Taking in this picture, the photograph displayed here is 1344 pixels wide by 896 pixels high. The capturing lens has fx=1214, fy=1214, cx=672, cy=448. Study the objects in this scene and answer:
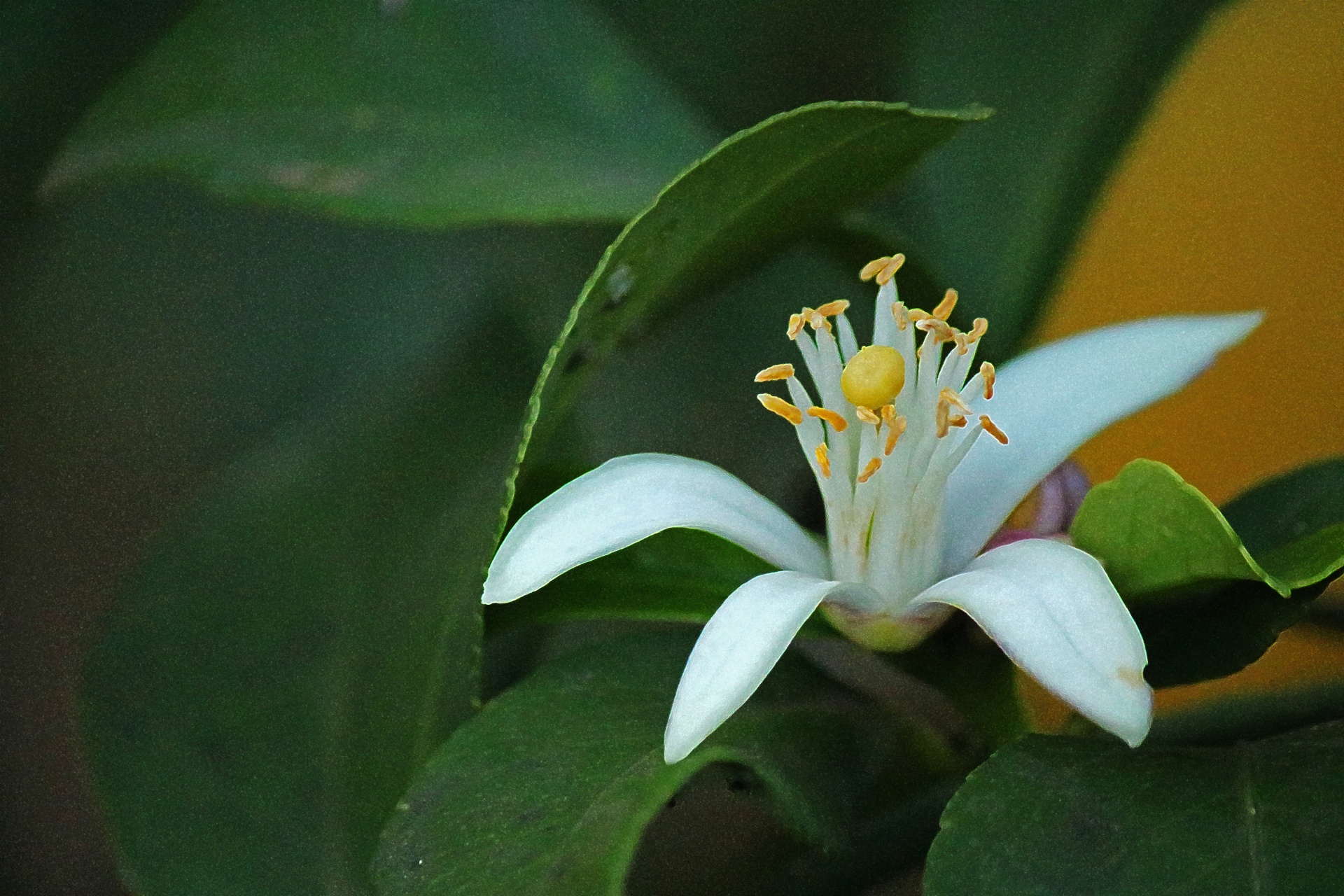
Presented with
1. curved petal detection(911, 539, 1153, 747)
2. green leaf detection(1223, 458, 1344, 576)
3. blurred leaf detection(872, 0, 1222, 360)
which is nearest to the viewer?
curved petal detection(911, 539, 1153, 747)

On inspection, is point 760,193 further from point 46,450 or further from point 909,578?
point 46,450

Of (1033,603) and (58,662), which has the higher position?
(1033,603)

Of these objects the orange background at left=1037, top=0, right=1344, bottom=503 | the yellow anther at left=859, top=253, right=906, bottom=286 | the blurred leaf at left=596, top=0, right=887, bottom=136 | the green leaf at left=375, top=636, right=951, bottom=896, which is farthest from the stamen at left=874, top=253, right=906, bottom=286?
the orange background at left=1037, top=0, right=1344, bottom=503

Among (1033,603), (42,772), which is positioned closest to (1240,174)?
(1033,603)

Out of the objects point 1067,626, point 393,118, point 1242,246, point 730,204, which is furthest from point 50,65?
point 1242,246

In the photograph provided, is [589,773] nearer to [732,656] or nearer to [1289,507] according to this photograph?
[732,656]

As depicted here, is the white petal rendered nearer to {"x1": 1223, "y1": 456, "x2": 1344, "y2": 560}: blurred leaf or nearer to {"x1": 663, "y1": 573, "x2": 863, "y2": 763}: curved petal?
{"x1": 663, "y1": 573, "x2": 863, "y2": 763}: curved petal
